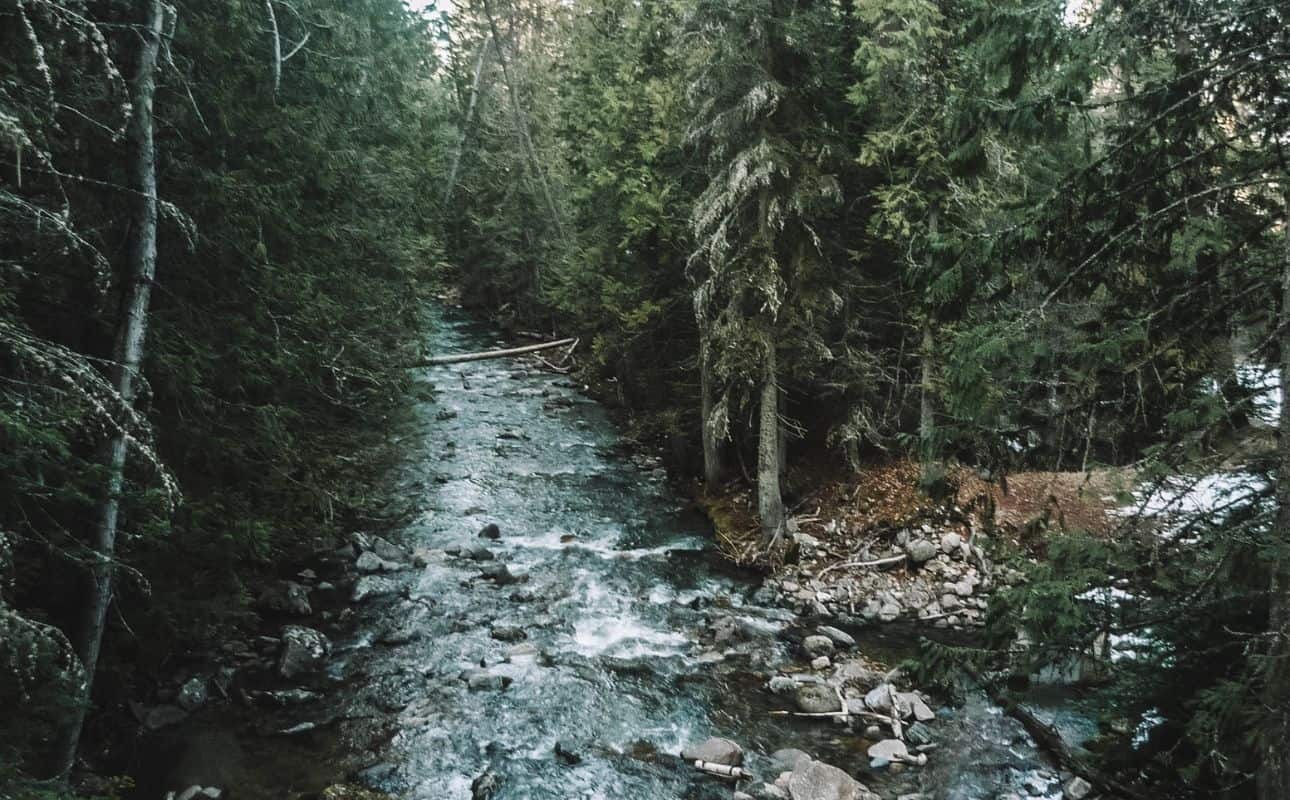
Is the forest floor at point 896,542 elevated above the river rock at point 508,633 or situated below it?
above

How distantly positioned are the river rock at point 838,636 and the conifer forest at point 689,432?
0.08m

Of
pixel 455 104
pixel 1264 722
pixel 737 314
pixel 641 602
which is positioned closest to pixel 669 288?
pixel 737 314

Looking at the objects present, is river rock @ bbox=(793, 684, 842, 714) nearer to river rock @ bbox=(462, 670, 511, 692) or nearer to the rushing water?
the rushing water

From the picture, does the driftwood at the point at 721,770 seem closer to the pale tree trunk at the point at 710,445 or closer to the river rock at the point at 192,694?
the river rock at the point at 192,694

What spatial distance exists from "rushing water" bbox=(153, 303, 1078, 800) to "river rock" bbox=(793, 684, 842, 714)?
0.77 ft

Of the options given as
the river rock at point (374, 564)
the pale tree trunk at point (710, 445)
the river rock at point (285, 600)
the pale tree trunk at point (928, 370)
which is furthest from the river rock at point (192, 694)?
the pale tree trunk at point (710, 445)

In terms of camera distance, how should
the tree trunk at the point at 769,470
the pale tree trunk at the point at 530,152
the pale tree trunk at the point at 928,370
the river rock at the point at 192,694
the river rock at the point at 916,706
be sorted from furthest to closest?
the pale tree trunk at the point at 530,152 < the tree trunk at the point at 769,470 < the pale tree trunk at the point at 928,370 < the river rock at the point at 916,706 < the river rock at the point at 192,694

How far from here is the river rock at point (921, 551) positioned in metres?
13.6

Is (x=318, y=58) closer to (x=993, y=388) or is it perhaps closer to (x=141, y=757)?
(x=141, y=757)

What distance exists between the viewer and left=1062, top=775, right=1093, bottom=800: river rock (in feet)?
24.9

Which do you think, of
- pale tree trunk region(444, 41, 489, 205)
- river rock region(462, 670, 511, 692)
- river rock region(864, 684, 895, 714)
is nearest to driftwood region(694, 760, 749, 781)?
river rock region(864, 684, 895, 714)

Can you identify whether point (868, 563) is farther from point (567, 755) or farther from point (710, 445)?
point (567, 755)

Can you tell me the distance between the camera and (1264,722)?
4340mm

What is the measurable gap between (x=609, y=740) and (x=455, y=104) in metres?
35.9
